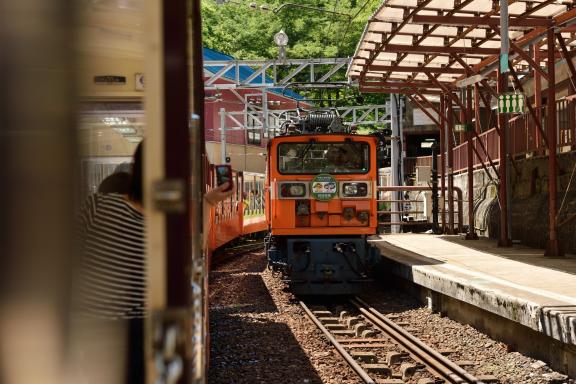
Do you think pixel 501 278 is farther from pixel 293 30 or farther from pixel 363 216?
pixel 293 30

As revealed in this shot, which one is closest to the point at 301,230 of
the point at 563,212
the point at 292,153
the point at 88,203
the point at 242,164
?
the point at 292,153

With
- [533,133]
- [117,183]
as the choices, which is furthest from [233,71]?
[117,183]

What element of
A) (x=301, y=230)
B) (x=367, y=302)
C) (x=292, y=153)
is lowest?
(x=367, y=302)

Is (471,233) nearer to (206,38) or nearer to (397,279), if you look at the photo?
(397,279)

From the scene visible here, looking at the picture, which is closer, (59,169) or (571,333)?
(59,169)

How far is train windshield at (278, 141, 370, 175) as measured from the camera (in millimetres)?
13914

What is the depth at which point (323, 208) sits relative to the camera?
13805 mm

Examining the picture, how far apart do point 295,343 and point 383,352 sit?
1.07 meters

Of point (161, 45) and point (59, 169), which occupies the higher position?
point (161, 45)

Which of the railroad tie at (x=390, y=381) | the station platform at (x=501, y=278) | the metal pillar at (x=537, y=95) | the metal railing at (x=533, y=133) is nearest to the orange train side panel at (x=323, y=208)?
the station platform at (x=501, y=278)

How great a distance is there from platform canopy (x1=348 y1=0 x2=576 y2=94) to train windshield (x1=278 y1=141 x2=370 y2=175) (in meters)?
2.15

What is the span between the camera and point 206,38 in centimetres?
4725

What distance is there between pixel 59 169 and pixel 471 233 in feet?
57.5

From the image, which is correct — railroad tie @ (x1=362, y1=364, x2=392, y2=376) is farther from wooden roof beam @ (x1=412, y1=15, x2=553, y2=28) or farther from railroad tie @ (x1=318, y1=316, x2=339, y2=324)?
wooden roof beam @ (x1=412, y1=15, x2=553, y2=28)
